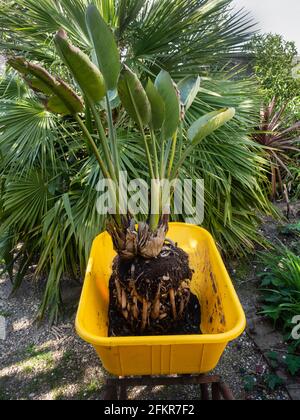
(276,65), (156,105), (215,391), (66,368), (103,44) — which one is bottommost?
(66,368)

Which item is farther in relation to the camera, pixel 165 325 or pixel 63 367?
pixel 63 367

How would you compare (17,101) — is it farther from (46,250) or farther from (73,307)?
(73,307)

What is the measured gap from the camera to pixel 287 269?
192 centimetres

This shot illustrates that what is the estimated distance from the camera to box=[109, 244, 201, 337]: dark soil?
3.37 feet

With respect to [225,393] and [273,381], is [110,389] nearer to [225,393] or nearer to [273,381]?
[225,393]

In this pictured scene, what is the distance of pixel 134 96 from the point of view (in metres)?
0.86

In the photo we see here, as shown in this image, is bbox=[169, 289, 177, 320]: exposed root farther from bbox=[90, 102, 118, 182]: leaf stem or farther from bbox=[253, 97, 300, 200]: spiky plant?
bbox=[253, 97, 300, 200]: spiky plant

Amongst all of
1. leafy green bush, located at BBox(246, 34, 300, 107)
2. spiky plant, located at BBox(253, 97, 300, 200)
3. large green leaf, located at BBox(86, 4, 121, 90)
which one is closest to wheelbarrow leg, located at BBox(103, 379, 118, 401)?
large green leaf, located at BBox(86, 4, 121, 90)

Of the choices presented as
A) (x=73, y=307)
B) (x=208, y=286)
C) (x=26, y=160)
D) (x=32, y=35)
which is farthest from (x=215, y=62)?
(x=73, y=307)

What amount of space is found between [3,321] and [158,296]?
131cm

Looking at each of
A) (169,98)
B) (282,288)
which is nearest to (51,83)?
(169,98)

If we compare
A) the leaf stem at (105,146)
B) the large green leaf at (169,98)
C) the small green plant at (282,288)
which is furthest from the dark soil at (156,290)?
the small green plant at (282,288)

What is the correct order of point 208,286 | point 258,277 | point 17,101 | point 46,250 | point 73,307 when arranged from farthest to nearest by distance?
point 258,277 → point 73,307 → point 17,101 → point 46,250 → point 208,286

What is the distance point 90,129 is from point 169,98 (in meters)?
0.80
